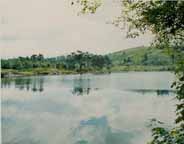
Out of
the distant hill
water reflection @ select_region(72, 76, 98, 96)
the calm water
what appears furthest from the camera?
water reflection @ select_region(72, 76, 98, 96)

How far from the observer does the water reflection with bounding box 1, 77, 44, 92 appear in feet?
8.77

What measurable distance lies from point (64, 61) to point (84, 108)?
50 centimetres

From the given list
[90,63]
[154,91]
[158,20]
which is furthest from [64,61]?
[154,91]

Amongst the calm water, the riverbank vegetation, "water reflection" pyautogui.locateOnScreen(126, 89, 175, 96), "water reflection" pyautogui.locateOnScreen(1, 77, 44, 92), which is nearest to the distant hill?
the riverbank vegetation

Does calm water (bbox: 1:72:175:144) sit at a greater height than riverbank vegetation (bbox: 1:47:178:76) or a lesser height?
lesser

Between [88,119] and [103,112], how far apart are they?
14 cm

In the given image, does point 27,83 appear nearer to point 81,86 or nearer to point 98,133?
point 81,86

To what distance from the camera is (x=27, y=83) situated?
3.02 m

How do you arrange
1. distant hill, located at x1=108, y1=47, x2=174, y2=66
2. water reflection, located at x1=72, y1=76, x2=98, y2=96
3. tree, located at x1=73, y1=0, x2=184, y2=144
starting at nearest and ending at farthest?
1. tree, located at x1=73, y1=0, x2=184, y2=144
2. distant hill, located at x1=108, y1=47, x2=174, y2=66
3. water reflection, located at x1=72, y1=76, x2=98, y2=96

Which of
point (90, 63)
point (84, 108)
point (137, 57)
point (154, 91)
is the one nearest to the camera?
point (137, 57)

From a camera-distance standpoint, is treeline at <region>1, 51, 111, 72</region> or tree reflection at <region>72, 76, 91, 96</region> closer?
treeline at <region>1, 51, 111, 72</region>

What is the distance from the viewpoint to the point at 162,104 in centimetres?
302

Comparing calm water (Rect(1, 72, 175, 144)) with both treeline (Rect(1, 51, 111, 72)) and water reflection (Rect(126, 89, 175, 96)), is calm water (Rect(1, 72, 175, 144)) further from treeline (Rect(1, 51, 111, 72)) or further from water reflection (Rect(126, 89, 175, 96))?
treeline (Rect(1, 51, 111, 72))

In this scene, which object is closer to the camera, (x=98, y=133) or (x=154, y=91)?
(x=98, y=133)
